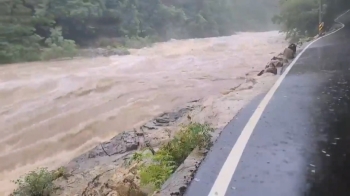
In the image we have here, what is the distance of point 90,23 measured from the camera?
40.9 metres

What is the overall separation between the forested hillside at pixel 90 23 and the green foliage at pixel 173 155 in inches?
985

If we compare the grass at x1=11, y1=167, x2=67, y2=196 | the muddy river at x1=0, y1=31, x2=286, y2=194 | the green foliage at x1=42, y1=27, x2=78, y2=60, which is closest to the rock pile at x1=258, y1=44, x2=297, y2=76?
the muddy river at x1=0, y1=31, x2=286, y2=194

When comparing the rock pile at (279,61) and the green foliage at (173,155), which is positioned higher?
the green foliage at (173,155)

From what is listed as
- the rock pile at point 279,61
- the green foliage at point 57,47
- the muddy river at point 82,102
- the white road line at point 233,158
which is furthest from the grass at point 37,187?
the green foliage at point 57,47

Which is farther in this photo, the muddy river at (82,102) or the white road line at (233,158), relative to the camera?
the muddy river at (82,102)

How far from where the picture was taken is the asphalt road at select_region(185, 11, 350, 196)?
168 inches

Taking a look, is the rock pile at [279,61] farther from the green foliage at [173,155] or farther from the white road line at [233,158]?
the green foliage at [173,155]

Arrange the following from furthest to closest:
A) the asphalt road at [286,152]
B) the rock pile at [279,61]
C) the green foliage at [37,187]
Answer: the rock pile at [279,61]
the green foliage at [37,187]
the asphalt road at [286,152]

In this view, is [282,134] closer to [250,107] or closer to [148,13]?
[250,107]

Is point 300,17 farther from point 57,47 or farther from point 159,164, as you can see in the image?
point 159,164

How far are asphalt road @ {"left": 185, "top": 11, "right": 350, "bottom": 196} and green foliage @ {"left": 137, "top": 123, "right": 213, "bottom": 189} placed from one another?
27 centimetres

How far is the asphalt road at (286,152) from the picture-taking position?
14.0 ft

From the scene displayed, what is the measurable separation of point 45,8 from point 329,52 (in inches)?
987

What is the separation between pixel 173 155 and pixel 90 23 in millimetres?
36935
